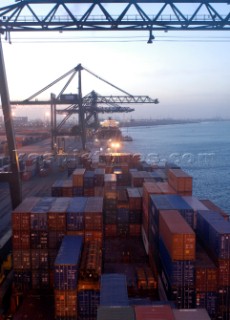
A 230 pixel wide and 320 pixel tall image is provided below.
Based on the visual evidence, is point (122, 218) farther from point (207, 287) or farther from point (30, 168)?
point (30, 168)

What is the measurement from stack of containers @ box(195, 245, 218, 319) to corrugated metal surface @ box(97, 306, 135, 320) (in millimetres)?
4651

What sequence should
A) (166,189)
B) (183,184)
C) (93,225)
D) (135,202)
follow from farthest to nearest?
(166,189) → (183,184) → (135,202) → (93,225)

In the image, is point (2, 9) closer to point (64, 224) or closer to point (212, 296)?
point (64, 224)

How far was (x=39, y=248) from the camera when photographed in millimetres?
15570

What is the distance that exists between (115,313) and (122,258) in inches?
356

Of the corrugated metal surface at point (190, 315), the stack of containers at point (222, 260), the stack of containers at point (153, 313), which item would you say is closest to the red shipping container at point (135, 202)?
the stack of containers at point (222, 260)

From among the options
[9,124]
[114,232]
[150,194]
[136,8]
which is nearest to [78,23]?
[136,8]

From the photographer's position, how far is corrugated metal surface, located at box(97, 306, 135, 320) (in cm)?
879

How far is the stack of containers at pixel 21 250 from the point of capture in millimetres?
15289

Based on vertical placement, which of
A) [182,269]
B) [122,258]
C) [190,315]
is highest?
[190,315]

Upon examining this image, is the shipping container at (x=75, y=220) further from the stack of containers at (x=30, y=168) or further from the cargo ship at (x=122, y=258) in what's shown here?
the stack of containers at (x=30, y=168)

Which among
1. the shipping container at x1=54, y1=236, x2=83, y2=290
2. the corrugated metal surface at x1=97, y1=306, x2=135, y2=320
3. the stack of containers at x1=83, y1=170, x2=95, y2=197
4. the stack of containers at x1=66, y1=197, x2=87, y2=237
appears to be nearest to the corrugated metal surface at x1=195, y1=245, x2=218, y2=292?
the shipping container at x1=54, y1=236, x2=83, y2=290

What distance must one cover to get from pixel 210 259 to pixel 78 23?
1035cm

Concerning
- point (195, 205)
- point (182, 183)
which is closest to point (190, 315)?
point (195, 205)
